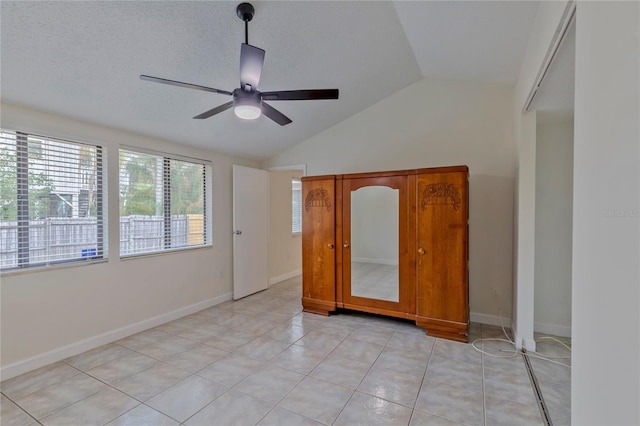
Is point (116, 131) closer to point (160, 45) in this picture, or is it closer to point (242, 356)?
point (160, 45)

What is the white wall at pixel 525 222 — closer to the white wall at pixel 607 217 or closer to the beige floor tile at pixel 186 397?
the white wall at pixel 607 217

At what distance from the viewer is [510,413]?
76.3 inches

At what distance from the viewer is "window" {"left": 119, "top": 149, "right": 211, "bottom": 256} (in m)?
3.30

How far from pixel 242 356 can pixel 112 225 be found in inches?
77.7

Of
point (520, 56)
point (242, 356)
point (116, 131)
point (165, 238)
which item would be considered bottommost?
point (242, 356)

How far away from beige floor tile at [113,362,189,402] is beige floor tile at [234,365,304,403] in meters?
0.56

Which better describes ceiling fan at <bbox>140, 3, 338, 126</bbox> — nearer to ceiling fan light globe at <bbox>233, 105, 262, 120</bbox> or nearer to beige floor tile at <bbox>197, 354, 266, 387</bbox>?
ceiling fan light globe at <bbox>233, 105, 262, 120</bbox>

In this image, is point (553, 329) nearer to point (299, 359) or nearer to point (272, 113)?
point (299, 359)

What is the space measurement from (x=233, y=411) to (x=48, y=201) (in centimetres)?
252

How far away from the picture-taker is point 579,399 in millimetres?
1151

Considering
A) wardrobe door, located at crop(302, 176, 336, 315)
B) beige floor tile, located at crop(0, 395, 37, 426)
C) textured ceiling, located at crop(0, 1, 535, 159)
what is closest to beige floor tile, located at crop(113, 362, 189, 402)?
beige floor tile, located at crop(0, 395, 37, 426)

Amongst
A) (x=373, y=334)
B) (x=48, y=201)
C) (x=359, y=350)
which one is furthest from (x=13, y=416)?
(x=373, y=334)

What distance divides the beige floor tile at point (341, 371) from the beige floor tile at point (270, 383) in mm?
194

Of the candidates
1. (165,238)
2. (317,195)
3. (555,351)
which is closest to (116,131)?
(165,238)
